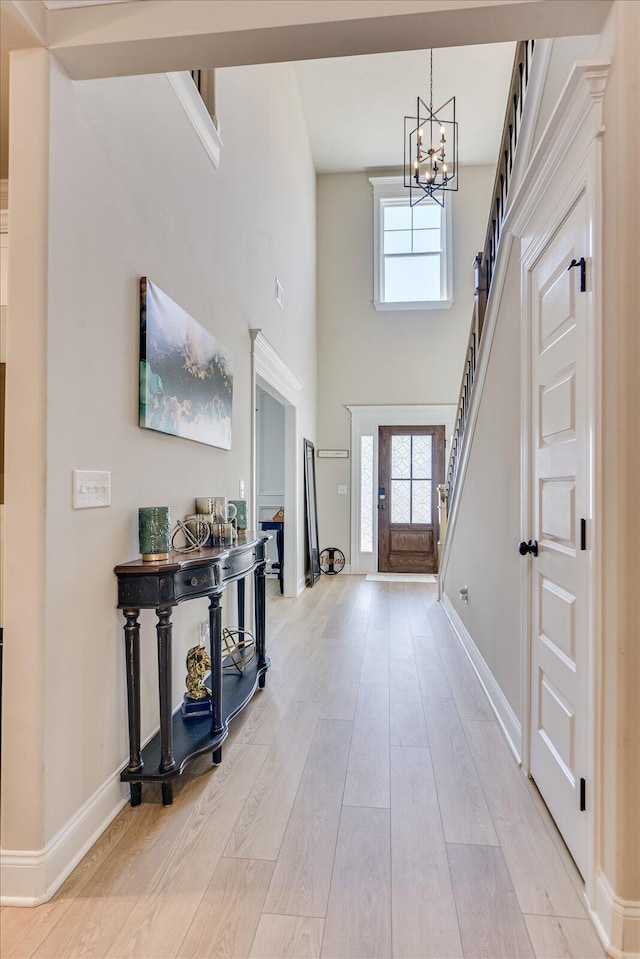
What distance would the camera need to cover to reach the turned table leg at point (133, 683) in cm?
187

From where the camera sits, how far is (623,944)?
4.18ft

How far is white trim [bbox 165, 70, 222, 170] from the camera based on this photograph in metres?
2.51

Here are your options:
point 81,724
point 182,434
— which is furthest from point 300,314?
point 81,724

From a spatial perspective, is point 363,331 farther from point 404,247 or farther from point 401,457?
point 401,457

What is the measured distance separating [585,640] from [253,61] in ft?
6.62

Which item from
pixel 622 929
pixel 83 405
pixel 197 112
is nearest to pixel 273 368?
pixel 197 112

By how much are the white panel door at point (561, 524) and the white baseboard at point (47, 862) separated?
60.4 inches

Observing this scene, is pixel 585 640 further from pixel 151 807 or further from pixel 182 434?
pixel 182 434

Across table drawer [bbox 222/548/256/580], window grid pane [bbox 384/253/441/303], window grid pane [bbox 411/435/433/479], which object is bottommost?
table drawer [bbox 222/548/256/580]

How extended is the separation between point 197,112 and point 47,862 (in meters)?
3.33

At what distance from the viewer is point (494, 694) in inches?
107

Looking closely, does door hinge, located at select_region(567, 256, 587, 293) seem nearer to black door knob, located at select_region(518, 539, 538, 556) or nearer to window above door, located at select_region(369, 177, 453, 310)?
black door knob, located at select_region(518, 539, 538, 556)

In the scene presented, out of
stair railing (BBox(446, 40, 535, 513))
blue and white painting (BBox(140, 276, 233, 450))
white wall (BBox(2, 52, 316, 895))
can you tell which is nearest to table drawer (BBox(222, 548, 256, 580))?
white wall (BBox(2, 52, 316, 895))

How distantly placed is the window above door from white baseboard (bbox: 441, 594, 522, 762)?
501cm
